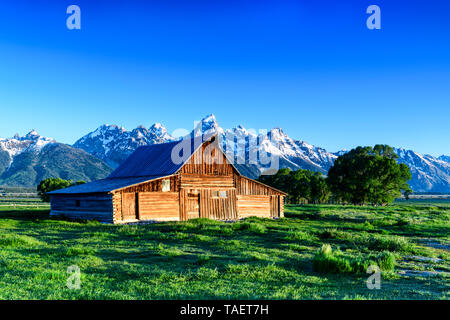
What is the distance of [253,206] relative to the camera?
44875 millimetres

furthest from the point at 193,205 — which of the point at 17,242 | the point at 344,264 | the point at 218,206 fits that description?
the point at 344,264

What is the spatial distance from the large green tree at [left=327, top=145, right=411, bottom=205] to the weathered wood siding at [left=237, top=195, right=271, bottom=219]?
127ft

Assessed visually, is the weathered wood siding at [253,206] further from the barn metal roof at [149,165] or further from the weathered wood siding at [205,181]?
the barn metal roof at [149,165]

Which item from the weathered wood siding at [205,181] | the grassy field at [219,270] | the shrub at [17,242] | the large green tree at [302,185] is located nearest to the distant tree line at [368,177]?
the large green tree at [302,185]

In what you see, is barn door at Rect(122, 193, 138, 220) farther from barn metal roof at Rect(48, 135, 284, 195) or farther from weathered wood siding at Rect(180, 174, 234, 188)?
weathered wood siding at Rect(180, 174, 234, 188)

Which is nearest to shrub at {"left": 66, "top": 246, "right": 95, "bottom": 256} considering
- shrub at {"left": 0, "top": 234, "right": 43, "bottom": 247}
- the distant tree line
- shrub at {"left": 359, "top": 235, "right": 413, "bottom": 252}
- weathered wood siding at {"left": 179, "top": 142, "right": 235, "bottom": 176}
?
shrub at {"left": 0, "top": 234, "right": 43, "bottom": 247}

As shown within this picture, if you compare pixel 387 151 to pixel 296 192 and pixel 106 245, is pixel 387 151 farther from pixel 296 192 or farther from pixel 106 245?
pixel 106 245

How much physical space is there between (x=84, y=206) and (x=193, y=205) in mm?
11091

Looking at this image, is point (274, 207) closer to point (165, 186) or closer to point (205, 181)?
point (205, 181)

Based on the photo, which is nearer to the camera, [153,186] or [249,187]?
[153,186]

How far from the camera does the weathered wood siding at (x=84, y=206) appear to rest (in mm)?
35656

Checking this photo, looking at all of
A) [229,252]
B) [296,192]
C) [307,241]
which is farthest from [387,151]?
[229,252]

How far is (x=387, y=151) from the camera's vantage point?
86.2 meters

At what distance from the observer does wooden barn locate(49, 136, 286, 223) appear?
3616 centimetres
